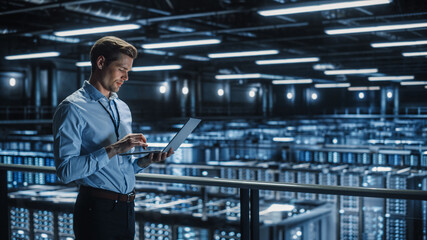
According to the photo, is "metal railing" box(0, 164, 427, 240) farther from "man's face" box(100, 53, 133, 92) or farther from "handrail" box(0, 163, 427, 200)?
"man's face" box(100, 53, 133, 92)

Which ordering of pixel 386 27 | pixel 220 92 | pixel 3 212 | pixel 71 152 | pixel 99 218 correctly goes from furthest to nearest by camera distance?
1. pixel 220 92
2. pixel 386 27
3. pixel 3 212
4. pixel 99 218
5. pixel 71 152

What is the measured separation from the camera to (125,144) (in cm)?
133

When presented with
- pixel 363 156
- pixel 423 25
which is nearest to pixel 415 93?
pixel 423 25

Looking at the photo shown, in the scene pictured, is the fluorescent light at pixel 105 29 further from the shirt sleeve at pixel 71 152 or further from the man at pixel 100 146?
the shirt sleeve at pixel 71 152

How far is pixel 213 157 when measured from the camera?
25.1ft

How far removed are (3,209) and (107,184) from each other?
1.35 m

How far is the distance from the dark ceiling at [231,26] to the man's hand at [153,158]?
3993mm

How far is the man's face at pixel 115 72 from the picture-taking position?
1410 millimetres

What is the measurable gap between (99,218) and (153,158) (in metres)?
0.26

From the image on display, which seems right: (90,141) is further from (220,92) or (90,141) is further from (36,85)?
(220,92)

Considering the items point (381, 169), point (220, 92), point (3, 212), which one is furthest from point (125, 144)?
point (220, 92)

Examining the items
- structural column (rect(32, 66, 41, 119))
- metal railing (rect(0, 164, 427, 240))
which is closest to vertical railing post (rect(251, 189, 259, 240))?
metal railing (rect(0, 164, 427, 240))

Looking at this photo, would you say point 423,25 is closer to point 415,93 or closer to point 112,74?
point 415,93

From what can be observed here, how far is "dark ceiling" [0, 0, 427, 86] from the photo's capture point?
24.8 ft
